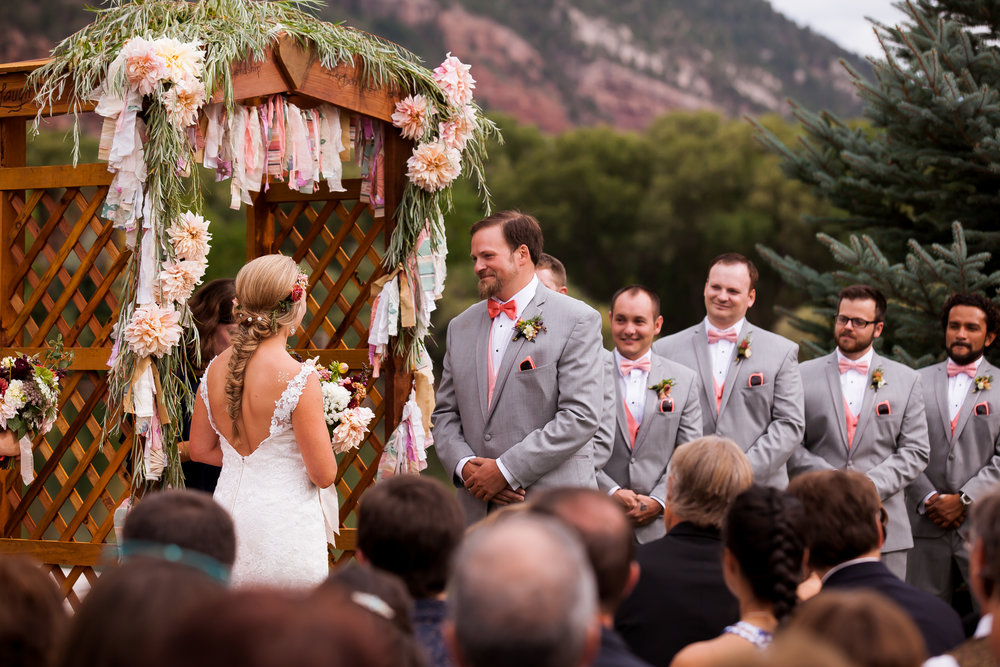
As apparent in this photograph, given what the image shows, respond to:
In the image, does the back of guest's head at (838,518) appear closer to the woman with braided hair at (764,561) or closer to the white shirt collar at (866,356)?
the woman with braided hair at (764,561)

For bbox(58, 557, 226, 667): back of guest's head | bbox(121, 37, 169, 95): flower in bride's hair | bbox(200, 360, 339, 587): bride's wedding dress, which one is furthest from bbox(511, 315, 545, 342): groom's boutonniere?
bbox(58, 557, 226, 667): back of guest's head

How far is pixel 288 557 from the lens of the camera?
4.01 m

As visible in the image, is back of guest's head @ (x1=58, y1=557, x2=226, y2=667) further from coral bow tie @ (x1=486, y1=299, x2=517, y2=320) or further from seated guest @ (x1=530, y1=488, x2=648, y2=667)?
coral bow tie @ (x1=486, y1=299, x2=517, y2=320)

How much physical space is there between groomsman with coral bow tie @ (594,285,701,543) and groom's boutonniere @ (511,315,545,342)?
56cm

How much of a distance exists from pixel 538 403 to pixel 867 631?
2.74 metres

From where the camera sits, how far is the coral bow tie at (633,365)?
205 inches

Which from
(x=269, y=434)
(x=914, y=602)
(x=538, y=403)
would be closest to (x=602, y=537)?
(x=914, y=602)

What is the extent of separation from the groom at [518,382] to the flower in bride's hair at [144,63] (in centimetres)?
149

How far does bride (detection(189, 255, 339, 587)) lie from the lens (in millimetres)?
3859

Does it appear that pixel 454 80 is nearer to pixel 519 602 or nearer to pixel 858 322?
pixel 858 322

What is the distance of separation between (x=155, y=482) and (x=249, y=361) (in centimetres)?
97

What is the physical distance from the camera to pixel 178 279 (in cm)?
427

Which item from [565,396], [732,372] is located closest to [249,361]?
[565,396]

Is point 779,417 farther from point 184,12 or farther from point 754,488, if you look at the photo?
point 184,12
